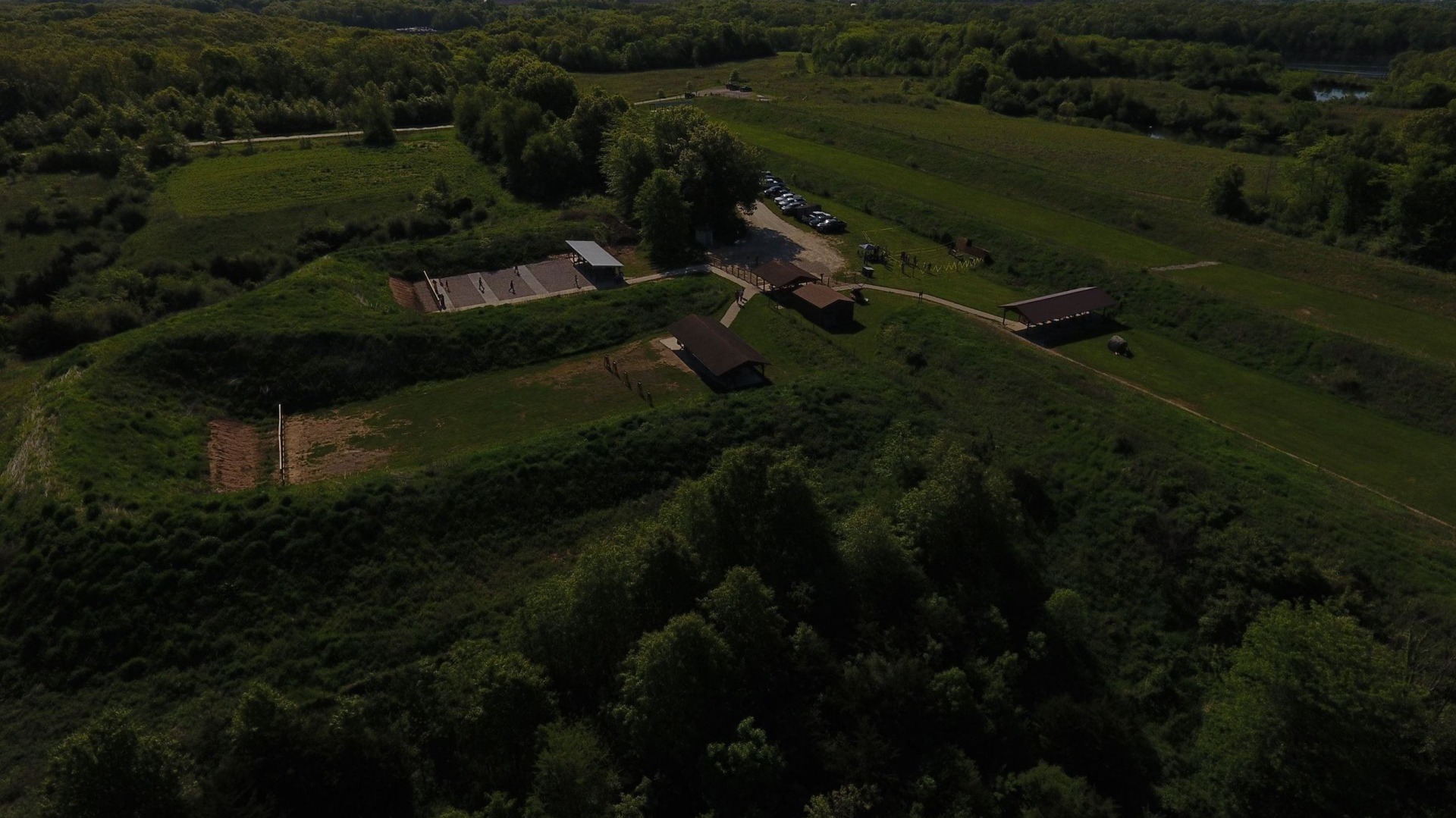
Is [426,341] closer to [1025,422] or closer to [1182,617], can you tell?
[1025,422]

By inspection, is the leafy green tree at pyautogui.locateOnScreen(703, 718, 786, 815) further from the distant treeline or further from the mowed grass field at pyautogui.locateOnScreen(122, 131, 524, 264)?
the distant treeline

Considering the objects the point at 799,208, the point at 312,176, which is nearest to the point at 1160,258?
the point at 799,208

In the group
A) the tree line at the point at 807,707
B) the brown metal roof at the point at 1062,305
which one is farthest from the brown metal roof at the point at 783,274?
the tree line at the point at 807,707

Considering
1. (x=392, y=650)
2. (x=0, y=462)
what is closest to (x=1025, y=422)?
(x=392, y=650)

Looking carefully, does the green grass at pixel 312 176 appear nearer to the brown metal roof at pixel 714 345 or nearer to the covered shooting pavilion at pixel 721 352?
the brown metal roof at pixel 714 345

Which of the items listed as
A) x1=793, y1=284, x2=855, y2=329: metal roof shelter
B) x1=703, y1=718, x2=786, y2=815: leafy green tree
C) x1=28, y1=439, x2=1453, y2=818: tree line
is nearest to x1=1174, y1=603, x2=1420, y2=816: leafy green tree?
x1=28, y1=439, x2=1453, y2=818: tree line
